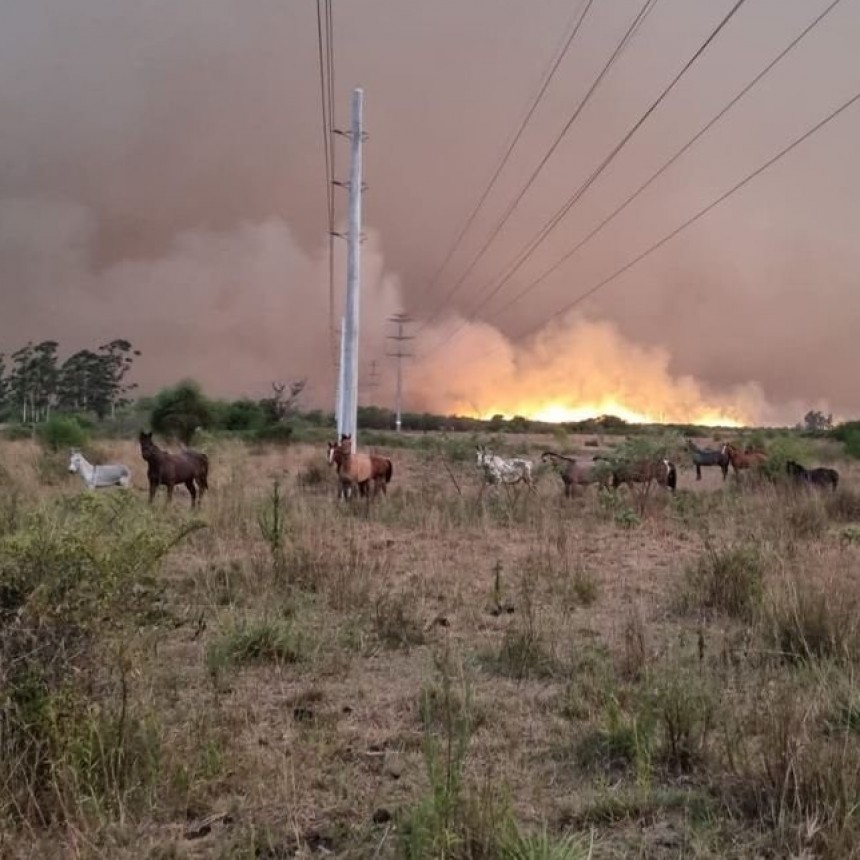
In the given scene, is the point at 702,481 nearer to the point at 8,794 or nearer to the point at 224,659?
the point at 224,659

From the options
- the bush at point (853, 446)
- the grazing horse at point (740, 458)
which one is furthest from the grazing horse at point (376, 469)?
the bush at point (853, 446)

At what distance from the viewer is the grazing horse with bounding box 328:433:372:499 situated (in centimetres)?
1909

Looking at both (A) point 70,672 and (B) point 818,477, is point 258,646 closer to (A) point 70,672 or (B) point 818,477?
(A) point 70,672

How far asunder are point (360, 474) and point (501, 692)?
14.3m

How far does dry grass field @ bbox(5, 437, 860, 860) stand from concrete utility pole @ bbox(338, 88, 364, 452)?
1509cm

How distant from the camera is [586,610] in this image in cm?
823

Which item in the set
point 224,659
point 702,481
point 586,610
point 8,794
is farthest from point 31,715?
point 702,481

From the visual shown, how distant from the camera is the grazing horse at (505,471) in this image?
21.1 meters

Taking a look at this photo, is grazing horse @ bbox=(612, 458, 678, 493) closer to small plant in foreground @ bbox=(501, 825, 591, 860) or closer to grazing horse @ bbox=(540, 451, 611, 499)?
grazing horse @ bbox=(540, 451, 611, 499)

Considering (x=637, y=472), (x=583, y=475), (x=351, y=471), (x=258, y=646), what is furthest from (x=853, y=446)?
(x=258, y=646)

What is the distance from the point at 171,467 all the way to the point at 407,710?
14320 millimetres

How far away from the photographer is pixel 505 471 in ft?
72.8

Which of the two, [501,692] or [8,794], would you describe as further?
[501,692]

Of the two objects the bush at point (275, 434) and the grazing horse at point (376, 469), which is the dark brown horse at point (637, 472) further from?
the bush at point (275, 434)
